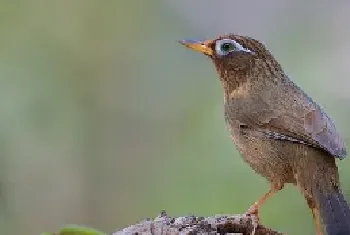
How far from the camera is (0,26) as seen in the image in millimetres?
8641

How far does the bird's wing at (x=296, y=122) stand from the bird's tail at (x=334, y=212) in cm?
25

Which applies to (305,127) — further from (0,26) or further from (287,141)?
(0,26)

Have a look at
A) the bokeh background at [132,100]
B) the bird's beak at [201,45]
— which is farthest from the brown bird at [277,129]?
the bokeh background at [132,100]

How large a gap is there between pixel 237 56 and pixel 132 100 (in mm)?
4483

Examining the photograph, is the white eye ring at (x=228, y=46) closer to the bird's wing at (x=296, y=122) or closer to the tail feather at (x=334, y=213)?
the bird's wing at (x=296, y=122)

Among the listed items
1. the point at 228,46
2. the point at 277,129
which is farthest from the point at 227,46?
the point at 277,129

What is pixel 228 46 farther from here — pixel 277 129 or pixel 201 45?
pixel 277 129

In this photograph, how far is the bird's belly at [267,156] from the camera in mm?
4399

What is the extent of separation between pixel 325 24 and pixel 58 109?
3282 mm

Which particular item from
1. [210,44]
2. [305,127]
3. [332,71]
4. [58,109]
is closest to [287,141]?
[305,127]

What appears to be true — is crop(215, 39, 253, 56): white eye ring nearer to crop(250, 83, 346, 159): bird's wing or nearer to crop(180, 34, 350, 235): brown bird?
crop(180, 34, 350, 235): brown bird

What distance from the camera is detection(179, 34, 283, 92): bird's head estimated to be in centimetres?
495

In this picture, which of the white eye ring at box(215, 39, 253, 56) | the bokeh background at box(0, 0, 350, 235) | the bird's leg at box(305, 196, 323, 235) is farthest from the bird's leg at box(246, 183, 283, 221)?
the bokeh background at box(0, 0, 350, 235)

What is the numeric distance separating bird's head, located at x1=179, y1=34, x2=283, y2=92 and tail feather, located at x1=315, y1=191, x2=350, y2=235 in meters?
1.08
